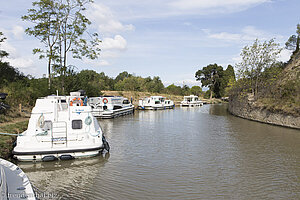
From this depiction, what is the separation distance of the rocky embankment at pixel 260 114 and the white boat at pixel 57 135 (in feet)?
55.9

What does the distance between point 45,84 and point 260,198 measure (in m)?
23.5

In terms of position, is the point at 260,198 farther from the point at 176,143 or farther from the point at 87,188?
the point at 176,143

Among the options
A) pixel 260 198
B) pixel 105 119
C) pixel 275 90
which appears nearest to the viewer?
pixel 260 198

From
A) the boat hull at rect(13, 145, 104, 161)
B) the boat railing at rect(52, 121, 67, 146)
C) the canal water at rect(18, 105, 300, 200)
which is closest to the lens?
the canal water at rect(18, 105, 300, 200)

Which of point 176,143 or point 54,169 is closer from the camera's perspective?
point 54,169

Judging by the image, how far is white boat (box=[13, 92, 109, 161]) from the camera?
10117 mm

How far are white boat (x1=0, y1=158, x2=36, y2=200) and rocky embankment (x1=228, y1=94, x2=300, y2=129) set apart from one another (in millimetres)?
21072

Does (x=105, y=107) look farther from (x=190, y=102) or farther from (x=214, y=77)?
(x=214, y=77)

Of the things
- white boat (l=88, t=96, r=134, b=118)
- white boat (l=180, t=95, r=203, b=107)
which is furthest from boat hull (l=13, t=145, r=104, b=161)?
white boat (l=180, t=95, r=203, b=107)

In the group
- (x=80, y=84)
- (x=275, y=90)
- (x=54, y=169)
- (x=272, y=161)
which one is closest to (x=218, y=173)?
(x=272, y=161)

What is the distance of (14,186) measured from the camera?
18.3 ft

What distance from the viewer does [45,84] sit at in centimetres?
2494

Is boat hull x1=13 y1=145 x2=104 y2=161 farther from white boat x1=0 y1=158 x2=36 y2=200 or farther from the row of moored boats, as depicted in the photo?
white boat x1=0 y1=158 x2=36 y2=200

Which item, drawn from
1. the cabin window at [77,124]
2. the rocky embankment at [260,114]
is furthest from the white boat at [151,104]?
the cabin window at [77,124]
